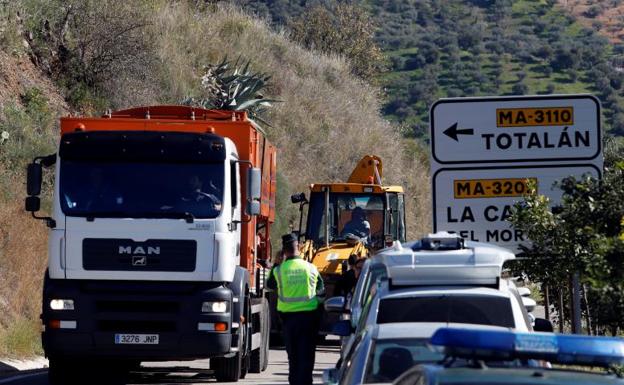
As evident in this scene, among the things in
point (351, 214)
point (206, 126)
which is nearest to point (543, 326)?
point (206, 126)

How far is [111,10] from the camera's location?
37188 millimetres

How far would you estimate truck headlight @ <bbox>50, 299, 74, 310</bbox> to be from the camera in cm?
1444

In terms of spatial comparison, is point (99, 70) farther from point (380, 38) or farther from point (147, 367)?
point (380, 38)

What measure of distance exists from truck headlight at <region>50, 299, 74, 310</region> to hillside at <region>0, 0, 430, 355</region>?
5.41 m

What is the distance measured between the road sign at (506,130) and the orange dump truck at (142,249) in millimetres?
2752

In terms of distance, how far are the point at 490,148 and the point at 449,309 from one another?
3833 mm

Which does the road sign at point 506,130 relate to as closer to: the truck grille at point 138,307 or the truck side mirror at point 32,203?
the truck grille at point 138,307

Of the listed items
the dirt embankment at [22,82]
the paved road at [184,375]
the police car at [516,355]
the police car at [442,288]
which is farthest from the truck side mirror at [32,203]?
the dirt embankment at [22,82]

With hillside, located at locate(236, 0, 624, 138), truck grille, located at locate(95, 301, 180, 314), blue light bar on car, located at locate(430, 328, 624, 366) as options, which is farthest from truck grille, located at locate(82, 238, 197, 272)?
hillside, located at locate(236, 0, 624, 138)

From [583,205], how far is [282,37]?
40.6 meters

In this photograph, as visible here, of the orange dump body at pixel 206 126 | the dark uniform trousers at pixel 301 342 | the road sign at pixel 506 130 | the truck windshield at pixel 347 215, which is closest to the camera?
the road sign at pixel 506 130

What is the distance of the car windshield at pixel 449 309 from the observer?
10352mm

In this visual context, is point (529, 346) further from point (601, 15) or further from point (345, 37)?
point (601, 15)

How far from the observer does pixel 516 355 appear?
609 centimetres
